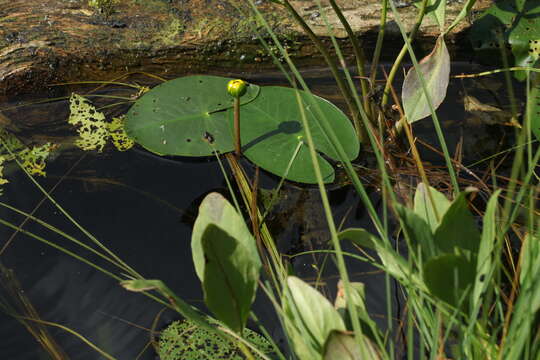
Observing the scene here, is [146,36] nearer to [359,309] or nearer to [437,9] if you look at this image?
[437,9]

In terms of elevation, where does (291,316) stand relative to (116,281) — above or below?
above

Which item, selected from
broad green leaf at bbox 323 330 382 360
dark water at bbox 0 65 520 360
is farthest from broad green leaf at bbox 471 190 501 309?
dark water at bbox 0 65 520 360

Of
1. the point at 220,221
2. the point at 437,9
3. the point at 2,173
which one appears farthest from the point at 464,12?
the point at 2,173

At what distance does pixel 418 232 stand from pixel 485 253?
0.10 metres

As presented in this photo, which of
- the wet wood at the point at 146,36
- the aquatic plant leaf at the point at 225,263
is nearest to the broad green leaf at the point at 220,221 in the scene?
the aquatic plant leaf at the point at 225,263

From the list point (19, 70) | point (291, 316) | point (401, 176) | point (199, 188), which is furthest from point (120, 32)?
point (291, 316)

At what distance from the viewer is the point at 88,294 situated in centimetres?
120

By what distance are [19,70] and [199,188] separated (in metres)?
0.70

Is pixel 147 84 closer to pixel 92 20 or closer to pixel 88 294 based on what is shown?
pixel 92 20

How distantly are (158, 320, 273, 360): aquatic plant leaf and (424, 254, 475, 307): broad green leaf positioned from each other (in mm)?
390

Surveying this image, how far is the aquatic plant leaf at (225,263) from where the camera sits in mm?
775

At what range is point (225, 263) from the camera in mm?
803

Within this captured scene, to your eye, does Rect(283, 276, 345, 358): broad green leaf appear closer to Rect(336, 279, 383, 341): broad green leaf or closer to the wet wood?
Rect(336, 279, 383, 341): broad green leaf

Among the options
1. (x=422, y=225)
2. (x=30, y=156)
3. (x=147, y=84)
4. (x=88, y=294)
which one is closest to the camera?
(x=422, y=225)
